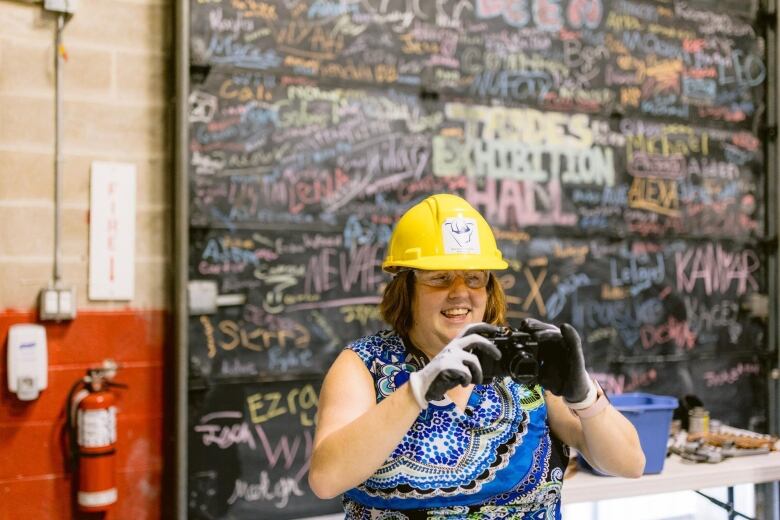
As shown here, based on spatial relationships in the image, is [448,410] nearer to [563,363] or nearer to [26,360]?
[563,363]

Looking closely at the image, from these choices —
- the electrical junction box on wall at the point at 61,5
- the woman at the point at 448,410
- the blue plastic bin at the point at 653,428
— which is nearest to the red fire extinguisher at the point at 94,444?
the woman at the point at 448,410

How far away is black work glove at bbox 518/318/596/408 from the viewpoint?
1.57m

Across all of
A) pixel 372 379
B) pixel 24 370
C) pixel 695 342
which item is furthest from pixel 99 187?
pixel 695 342

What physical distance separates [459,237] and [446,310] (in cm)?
18

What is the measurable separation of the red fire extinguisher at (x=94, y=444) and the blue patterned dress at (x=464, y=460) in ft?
3.93

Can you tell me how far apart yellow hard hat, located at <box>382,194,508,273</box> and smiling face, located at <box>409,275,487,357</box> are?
0.06 meters

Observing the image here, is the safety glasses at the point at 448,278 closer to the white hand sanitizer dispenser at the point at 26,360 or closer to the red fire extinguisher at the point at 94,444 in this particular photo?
the red fire extinguisher at the point at 94,444

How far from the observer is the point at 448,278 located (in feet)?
5.64

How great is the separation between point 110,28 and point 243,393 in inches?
58.3

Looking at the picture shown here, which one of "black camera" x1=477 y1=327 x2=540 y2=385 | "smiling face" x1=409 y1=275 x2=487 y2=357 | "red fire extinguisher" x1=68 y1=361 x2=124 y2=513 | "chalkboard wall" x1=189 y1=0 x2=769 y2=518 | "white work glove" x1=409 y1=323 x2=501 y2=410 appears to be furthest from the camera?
"chalkboard wall" x1=189 y1=0 x2=769 y2=518

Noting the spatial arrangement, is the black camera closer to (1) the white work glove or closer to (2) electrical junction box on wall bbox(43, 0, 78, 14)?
(1) the white work glove

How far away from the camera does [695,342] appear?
3635 mm

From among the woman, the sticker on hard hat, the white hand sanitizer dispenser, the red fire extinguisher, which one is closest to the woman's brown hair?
the woman

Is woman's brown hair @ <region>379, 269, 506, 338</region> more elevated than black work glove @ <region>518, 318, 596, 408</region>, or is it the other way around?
woman's brown hair @ <region>379, 269, 506, 338</region>
